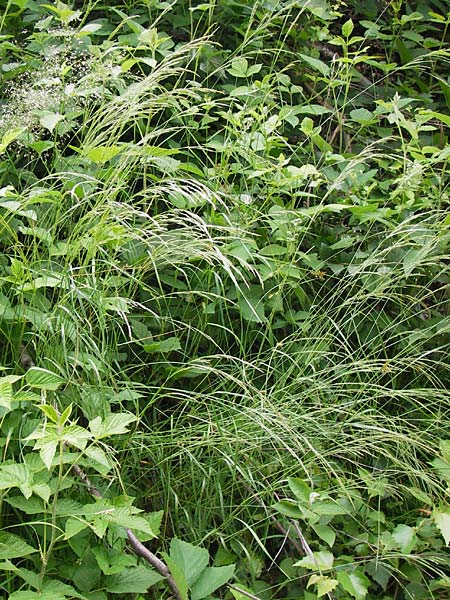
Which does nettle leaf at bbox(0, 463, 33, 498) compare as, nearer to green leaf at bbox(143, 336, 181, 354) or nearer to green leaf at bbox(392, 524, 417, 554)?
green leaf at bbox(143, 336, 181, 354)

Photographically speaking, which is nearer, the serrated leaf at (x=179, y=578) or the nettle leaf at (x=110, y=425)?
the nettle leaf at (x=110, y=425)

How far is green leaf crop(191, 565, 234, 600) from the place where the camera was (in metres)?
1.68

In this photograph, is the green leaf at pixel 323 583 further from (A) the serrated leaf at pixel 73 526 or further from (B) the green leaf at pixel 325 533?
(A) the serrated leaf at pixel 73 526

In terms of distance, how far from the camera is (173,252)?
1.85 metres

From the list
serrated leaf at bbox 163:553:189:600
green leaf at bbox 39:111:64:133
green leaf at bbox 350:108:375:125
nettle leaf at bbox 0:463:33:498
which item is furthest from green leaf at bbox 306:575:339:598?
green leaf at bbox 350:108:375:125

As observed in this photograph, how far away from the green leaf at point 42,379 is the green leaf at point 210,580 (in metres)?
0.49

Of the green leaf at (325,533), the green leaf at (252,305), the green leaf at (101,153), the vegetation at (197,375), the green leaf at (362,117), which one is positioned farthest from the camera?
the green leaf at (362,117)

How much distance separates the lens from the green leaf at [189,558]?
5.54 ft

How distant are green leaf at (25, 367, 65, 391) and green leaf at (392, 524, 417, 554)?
0.80 meters

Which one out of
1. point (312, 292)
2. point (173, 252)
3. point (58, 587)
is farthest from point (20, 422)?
point (312, 292)

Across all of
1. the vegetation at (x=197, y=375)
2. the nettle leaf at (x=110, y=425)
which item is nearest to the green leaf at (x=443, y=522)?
the vegetation at (x=197, y=375)

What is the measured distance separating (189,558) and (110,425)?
0.36 metres

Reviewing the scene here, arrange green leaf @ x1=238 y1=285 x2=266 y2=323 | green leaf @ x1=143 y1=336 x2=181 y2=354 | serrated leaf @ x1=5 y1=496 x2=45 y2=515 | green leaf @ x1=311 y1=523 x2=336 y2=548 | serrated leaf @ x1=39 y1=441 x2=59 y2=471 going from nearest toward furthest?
serrated leaf @ x1=39 y1=441 x2=59 y2=471, serrated leaf @ x1=5 y1=496 x2=45 y2=515, green leaf @ x1=311 y1=523 x2=336 y2=548, green leaf @ x1=143 y1=336 x2=181 y2=354, green leaf @ x1=238 y1=285 x2=266 y2=323

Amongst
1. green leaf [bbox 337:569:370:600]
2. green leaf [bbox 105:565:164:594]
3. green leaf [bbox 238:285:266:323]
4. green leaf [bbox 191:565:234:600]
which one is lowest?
green leaf [bbox 337:569:370:600]
